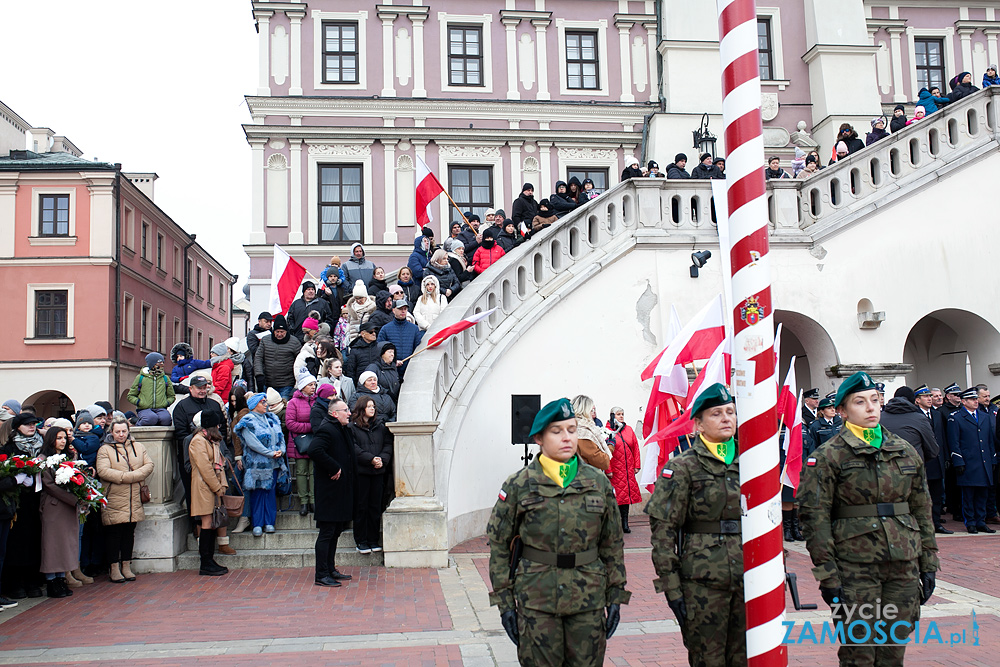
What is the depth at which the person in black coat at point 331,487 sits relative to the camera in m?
9.34

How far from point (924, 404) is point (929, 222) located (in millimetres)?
4280

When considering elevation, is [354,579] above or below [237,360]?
below

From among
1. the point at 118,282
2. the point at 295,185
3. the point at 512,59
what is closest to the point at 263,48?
the point at 295,185

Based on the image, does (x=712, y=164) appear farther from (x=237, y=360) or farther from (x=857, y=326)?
(x=237, y=360)

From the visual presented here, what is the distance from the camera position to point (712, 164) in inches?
611

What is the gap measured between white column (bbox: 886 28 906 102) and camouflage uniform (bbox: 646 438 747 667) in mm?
26074

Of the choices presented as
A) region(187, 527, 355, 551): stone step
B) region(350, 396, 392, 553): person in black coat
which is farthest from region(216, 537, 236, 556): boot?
region(350, 396, 392, 553): person in black coat

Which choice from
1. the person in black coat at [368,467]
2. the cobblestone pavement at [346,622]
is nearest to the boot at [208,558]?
the cobblestone pavement at [346,622]

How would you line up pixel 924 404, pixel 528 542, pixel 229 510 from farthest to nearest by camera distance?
pixel 924 404, pixel 229 510, pixel 528 542

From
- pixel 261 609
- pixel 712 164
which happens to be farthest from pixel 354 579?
pixel 712 164

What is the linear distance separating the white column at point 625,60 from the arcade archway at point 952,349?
41.0 ft

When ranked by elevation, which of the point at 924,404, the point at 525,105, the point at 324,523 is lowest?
the point at 324,523

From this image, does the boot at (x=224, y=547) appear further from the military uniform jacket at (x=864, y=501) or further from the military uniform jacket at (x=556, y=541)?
the military uniform jacket at (x=864, y=501)

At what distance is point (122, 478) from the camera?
32.0 ft
